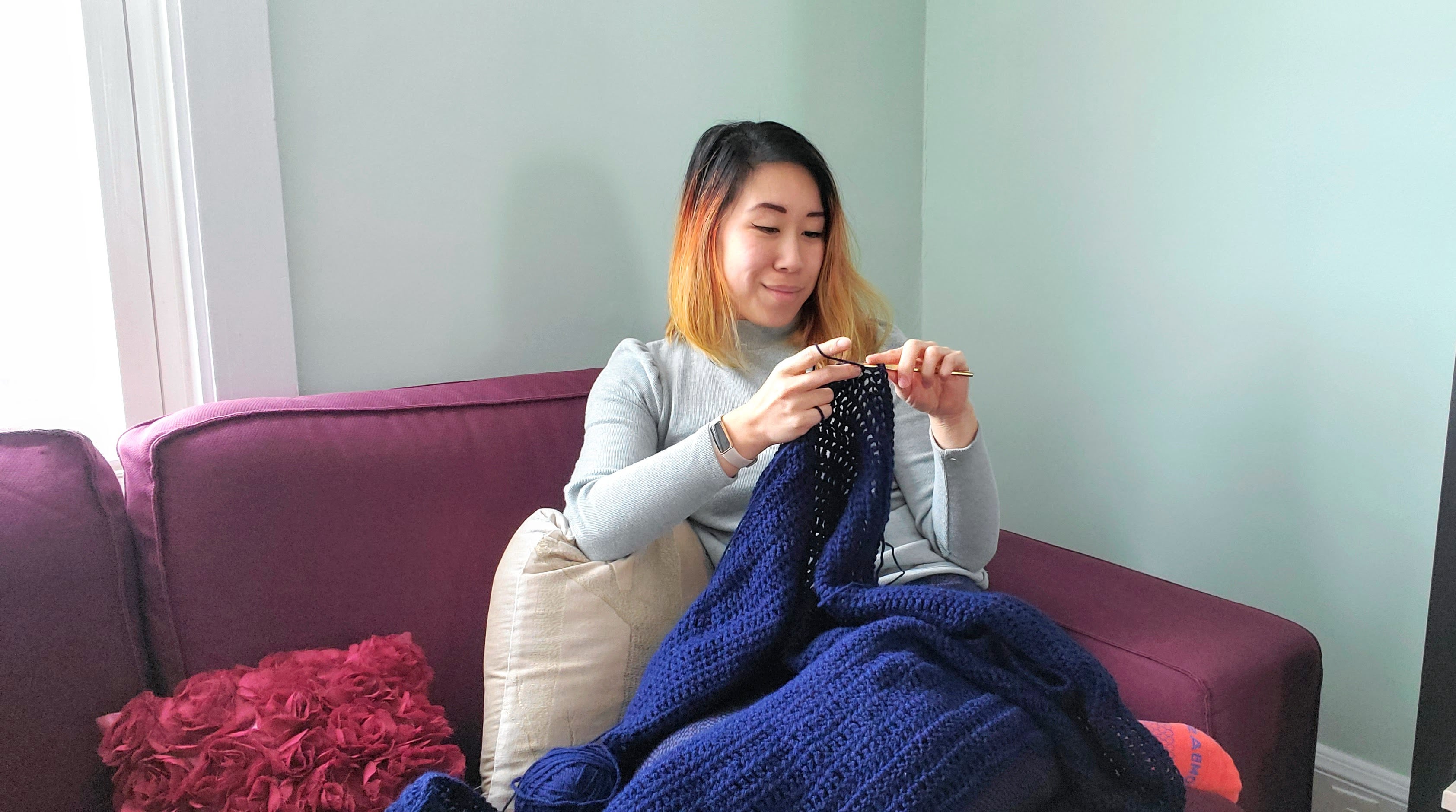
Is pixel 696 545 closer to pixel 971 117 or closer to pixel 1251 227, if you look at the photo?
pixel 1251 227

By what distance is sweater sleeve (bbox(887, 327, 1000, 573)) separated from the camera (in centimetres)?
112

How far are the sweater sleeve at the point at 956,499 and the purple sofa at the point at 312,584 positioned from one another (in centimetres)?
14

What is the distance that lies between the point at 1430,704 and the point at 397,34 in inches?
62.6

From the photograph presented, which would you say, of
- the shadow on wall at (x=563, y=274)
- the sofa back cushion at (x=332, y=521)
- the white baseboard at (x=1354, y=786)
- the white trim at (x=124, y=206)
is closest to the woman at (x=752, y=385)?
the sofa back cushion at (x=332, y=521)

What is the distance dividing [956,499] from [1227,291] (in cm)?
70

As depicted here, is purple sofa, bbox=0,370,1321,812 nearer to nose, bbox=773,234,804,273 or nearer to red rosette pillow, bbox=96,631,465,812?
red rosette pillow, bbox=96,631,465,812

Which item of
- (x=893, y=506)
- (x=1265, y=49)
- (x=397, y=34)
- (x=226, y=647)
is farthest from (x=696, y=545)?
(x=1265, y=49)

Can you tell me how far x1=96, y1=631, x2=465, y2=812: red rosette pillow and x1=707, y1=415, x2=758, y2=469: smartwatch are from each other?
40cm

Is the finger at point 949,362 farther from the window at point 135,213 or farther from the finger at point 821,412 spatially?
the window at point 135,213

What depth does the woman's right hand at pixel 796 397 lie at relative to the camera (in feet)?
3.22

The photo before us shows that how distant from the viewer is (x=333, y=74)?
1.27m

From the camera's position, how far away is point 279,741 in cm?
87

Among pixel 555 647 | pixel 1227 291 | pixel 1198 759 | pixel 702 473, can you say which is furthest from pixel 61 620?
pixel 1227 291

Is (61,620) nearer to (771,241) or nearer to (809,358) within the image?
(809,358)
